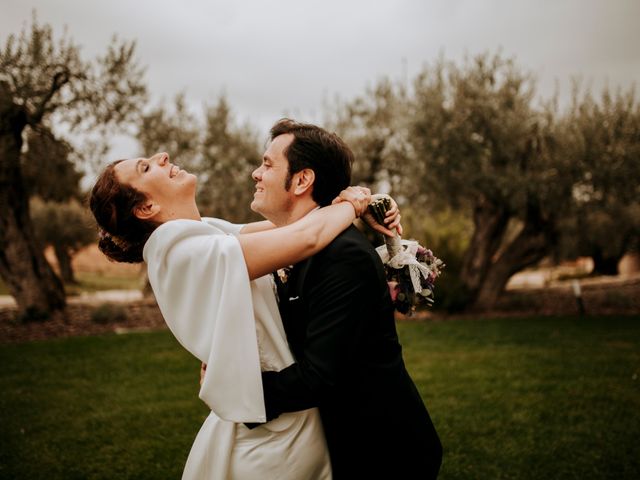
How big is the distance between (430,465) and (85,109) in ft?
42.4

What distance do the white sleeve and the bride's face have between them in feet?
1.35

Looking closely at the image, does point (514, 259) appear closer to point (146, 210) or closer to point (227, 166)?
point (227, 166)

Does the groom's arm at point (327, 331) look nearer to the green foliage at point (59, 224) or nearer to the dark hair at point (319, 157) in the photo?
the dark hair at point (319, 157)

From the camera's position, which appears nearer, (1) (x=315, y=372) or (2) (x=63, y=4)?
(1) (x=315, y=372)

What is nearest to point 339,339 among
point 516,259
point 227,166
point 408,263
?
point 408,263

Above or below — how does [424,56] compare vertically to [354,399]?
above

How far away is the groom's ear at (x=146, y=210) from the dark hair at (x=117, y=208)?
14mm

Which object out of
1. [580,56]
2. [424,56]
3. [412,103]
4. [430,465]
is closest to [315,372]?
[430,465]

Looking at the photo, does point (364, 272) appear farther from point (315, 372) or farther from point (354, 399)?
point (354, 399)

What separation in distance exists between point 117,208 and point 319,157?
867 mm

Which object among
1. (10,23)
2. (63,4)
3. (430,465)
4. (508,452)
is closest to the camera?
(430,465)

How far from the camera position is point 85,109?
1238 centimetres

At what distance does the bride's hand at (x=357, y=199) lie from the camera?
2023 millimetres

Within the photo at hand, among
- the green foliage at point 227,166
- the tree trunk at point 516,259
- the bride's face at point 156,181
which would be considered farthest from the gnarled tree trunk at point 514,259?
the bride's face at point 156,181
